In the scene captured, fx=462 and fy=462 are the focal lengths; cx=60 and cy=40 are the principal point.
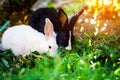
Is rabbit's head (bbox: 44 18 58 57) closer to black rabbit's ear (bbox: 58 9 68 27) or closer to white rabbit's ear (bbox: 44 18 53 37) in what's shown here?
white rabbit's ear (bbox: 44 18 53 37)

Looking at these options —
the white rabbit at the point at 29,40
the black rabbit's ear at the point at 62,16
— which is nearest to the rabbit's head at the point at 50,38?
the white rabbit at the point at 29,40

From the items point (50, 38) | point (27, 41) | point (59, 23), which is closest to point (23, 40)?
point (27, 41)

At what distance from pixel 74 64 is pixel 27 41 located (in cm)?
60

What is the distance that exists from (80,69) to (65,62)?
8.8 inches

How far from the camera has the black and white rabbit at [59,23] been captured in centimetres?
432

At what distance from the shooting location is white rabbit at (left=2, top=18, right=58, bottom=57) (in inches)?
172

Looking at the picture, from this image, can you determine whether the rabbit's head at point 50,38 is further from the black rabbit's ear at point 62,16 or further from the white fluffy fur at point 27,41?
the black rabbit's ear at point 62,16

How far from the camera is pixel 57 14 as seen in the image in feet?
15.4

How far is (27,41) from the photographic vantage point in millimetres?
4449

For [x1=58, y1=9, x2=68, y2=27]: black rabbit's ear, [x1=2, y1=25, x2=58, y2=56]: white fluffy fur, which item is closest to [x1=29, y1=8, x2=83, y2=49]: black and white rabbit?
[x1=58, y1=9, x2=68, y2=27]: black rabbit's ear

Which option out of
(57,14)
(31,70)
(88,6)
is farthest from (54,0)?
(31,70)

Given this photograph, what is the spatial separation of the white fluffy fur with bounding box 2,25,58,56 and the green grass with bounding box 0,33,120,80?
0.07 m

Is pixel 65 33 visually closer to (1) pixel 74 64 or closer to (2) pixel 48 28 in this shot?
(2) pixel 48 28

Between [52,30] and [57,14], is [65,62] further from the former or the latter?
[57,14]
